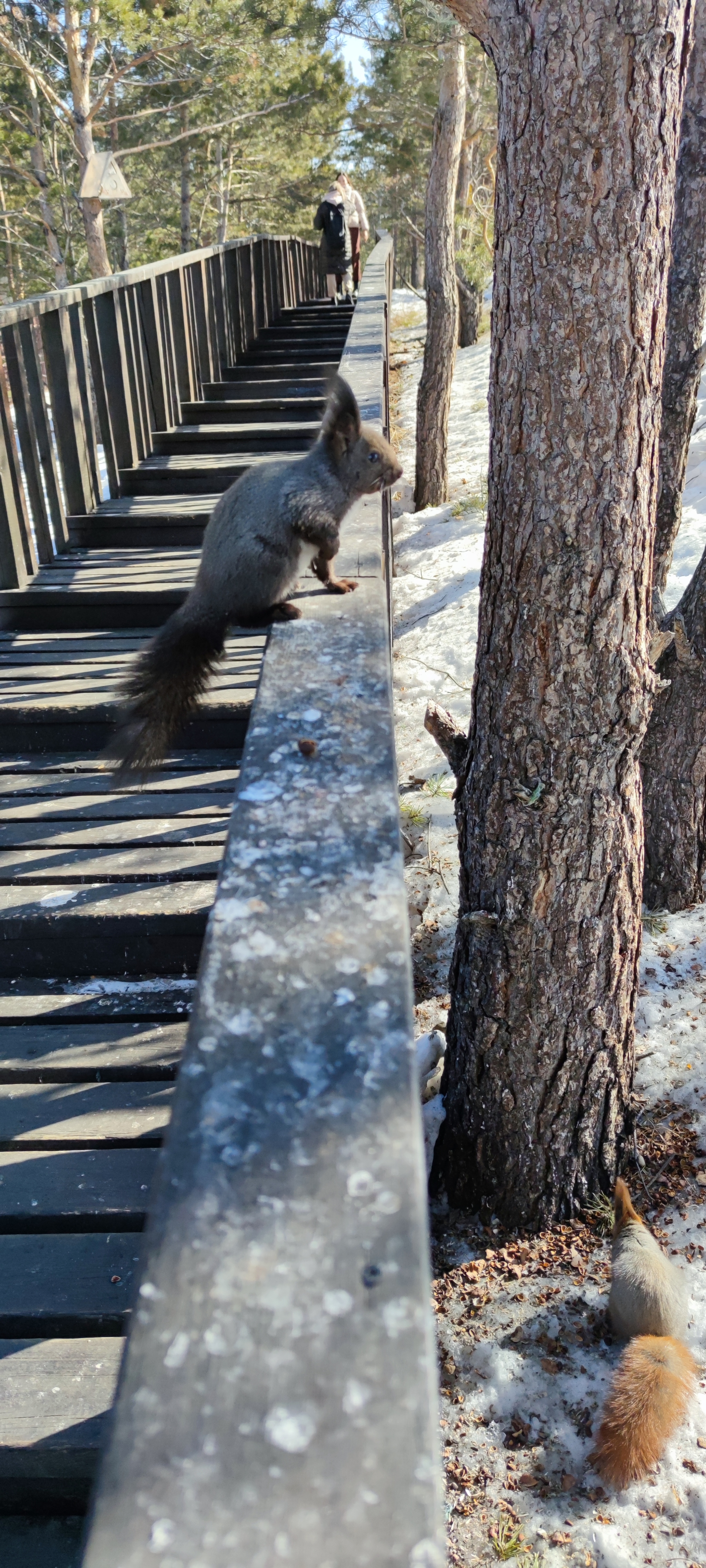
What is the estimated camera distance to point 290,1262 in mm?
793

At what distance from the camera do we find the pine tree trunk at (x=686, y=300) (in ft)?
15.7

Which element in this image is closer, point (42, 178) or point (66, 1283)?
point (66, 1283)

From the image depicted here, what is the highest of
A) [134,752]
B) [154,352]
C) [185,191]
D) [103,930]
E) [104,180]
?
[185,191]

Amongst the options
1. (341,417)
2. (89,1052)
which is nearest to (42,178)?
(341,417)

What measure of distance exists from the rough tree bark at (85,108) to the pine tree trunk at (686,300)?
12.6 metres

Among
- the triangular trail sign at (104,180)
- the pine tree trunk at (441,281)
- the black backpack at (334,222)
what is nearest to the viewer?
the pine tree trunk at (441,281)

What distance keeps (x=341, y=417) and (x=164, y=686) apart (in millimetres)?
985

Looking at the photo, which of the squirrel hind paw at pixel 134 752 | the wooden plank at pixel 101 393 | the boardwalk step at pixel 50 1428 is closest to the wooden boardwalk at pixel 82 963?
the boardwalk step at pixel 50 1428

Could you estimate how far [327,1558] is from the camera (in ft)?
2.06

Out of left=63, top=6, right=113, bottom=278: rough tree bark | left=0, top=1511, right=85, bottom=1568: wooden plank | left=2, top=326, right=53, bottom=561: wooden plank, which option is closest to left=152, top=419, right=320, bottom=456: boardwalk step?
left=2, top=326, right=53, bottom=561: wooden plank

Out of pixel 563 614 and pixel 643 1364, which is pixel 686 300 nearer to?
pixel 563 614

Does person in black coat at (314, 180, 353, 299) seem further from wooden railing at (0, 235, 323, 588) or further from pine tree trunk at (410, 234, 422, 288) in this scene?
pine tree trunk at (410, 234, 422, 288)

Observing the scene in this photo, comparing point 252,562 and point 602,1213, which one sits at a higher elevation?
point 252,562

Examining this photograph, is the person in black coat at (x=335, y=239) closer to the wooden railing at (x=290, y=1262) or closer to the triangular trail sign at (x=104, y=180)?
the triangular trail sign at (x=104, y=180)
